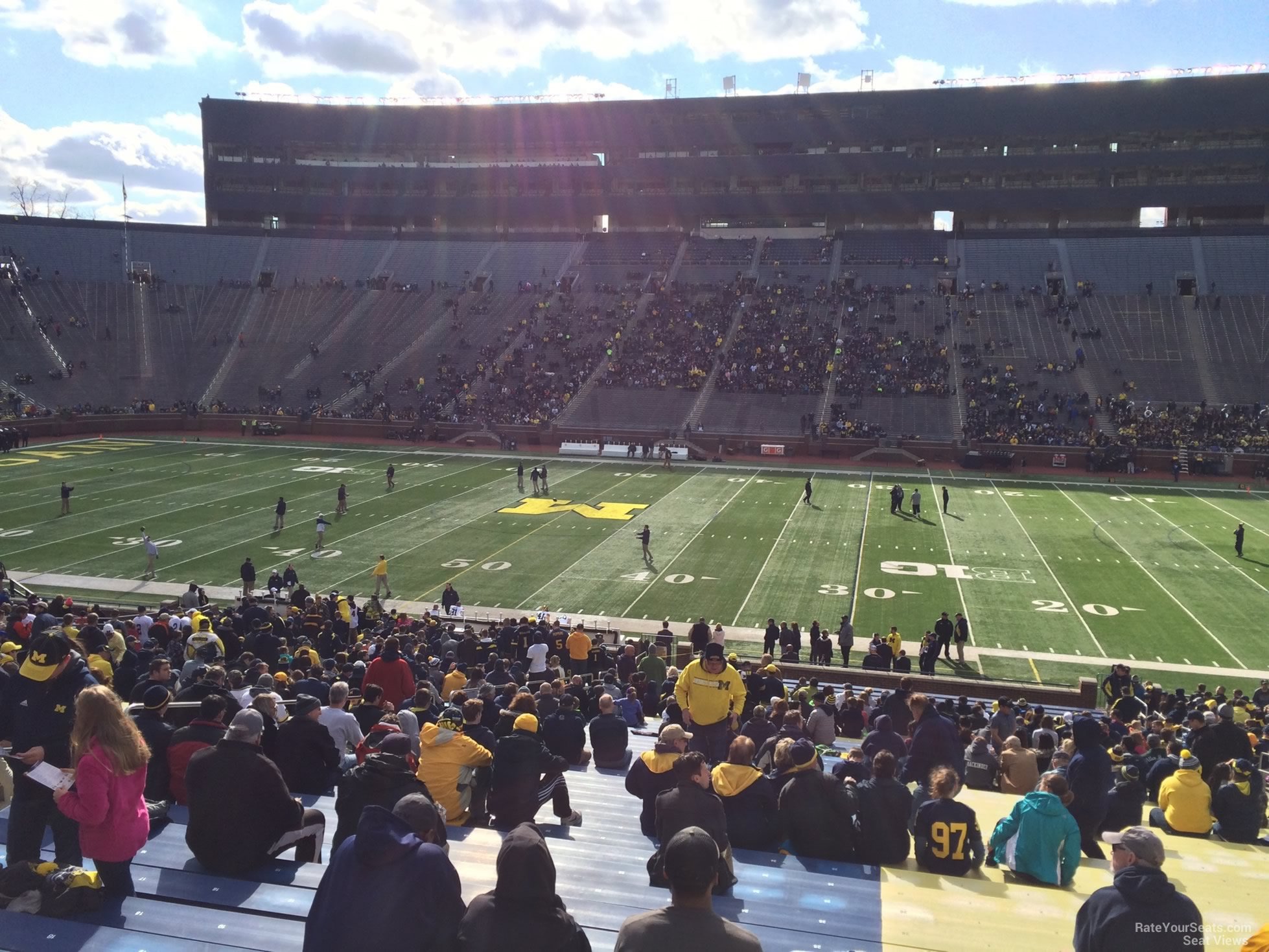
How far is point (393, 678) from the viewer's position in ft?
37.9

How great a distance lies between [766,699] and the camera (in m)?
13.5

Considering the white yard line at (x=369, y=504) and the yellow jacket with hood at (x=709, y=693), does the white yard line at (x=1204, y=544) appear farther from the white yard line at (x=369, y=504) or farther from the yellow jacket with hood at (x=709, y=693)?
the white yard line at (x=369, y=504)

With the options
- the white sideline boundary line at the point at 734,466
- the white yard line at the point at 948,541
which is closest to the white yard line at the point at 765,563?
the white yard line at the point at 948,541

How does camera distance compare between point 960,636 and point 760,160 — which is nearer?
point 960,636

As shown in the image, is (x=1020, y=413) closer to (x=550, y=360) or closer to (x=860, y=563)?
(x=860, y=563)

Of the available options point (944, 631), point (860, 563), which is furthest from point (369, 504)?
point (944, 631)

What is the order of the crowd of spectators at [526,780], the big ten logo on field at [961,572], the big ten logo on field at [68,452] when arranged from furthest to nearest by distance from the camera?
the big ten logo on field at [68,452]
the big ten logo on field at [961,572]
the crowd of spectators at [526,780]

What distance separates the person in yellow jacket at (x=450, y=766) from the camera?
23.5ft

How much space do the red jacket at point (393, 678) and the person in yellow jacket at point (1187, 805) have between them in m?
8.01

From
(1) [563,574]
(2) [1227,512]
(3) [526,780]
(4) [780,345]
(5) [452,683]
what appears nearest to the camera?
(3) [526,780]

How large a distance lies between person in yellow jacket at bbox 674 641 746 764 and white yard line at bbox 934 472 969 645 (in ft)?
49.3

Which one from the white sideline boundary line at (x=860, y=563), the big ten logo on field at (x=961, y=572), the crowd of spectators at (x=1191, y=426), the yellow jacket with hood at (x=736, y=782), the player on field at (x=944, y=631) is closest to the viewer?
the yellow jacket with hood at (x=736, y=782)

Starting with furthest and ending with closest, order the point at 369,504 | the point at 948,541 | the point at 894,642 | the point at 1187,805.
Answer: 1. the point at 369,504
2. the point at 948,541
3. the point at 894,642
4. the point at 1187,805

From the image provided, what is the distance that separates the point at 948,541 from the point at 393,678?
24.4m
